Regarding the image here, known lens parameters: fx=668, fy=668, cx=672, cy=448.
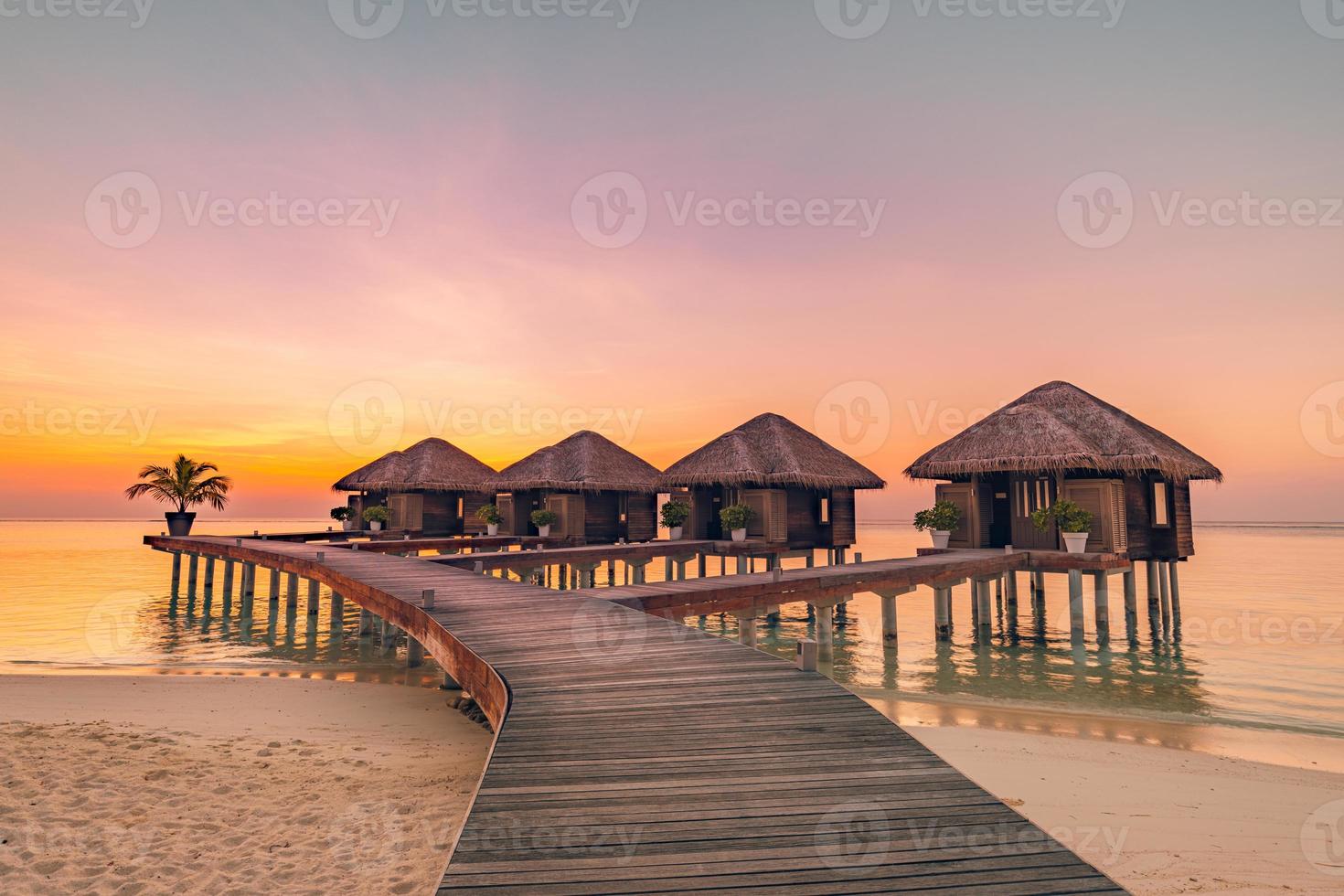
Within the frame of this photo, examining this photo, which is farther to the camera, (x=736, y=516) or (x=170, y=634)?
(x=736, y=516)

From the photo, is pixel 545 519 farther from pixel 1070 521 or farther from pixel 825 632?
pixel 1070 521

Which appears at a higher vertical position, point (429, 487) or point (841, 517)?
Answer: point (429, 487)

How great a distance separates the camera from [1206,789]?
22.6 ft

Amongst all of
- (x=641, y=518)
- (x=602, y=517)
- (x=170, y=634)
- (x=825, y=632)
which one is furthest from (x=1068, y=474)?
(x=170, y=634)

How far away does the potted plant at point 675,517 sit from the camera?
22.7 meters

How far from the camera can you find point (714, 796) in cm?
329

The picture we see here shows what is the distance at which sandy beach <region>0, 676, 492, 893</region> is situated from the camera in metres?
4.64

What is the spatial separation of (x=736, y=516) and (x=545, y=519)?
320 inches

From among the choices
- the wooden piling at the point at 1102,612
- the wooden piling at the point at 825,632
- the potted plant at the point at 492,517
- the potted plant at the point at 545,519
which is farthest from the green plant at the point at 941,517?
the potted plant at the point at 492,517

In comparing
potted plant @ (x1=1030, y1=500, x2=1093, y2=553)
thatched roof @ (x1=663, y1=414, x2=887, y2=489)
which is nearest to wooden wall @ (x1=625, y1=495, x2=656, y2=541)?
thatched roof @ (x1=663, y1=414, x2=887, y2=489)

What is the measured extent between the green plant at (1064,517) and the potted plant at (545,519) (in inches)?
631

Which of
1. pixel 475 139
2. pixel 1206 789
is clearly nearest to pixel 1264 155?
pixel 1206 789

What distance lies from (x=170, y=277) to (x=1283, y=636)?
30.5m

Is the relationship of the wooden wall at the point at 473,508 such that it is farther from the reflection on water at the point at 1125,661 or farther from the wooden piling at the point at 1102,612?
the wooden piling at the point at 1102,612
